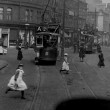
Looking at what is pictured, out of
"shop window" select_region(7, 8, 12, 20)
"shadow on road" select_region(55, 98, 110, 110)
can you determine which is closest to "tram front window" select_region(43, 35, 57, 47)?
"shadow on road" select_region(55, 98, 110, 110)

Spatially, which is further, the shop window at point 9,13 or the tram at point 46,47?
the shop window at point 9,13

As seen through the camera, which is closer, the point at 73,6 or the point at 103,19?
the point at 73,6

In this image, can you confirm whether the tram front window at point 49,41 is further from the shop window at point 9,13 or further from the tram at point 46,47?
the shop window at point 9,13

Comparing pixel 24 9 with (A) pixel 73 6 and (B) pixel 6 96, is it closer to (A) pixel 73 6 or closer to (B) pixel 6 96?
(A) pixel 73 6

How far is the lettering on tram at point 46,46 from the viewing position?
994 inches

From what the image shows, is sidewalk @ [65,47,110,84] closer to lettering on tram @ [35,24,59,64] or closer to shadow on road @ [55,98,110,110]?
lettering on tram @ [35,24,59,64]

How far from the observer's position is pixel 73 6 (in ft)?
250

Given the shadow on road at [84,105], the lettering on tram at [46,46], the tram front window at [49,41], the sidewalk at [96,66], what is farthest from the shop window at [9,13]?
the shadow on road at [84,105]

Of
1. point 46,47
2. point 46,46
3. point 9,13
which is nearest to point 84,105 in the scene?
point 46,47

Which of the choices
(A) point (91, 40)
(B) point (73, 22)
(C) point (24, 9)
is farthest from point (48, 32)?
(B) point (73, 22)

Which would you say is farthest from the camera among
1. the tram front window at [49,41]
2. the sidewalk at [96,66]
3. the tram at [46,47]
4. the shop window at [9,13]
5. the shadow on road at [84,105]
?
the shop window at [9,13]

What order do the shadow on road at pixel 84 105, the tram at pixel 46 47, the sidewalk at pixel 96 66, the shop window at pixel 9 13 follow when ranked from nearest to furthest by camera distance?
the shadow on road at pixel 84 105
the sidewalk at pixel 96 66
the tram at pixel 46 47
the shop window at pixel 9 13

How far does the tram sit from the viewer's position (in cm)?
2525

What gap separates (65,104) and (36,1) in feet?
183
